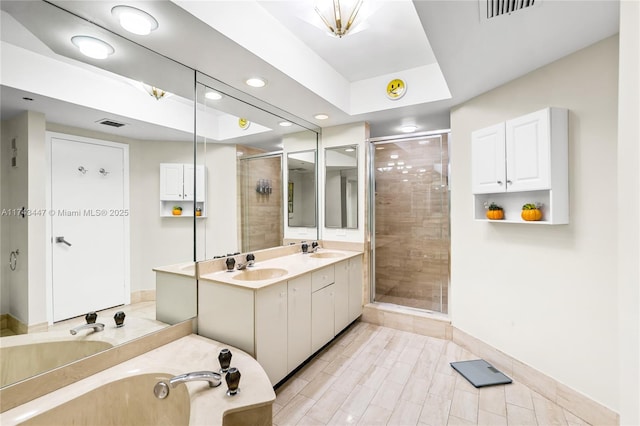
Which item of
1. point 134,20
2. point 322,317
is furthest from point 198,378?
point 134,20

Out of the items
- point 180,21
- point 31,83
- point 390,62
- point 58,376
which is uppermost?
point 390,62

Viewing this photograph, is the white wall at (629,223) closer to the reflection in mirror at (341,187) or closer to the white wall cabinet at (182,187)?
the white wall cabinet at (182,187)

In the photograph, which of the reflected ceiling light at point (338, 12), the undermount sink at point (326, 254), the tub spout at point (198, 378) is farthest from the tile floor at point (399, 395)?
the reflected ceiling light at point (338, 12)

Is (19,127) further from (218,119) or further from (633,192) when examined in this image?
(633,192)

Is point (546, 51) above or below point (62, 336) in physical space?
above

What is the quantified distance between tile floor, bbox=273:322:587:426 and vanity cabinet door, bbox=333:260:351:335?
0.27 m

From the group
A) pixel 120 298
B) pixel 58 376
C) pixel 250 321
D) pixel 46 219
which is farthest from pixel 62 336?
pixel 250 321

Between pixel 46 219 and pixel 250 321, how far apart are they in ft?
4.15

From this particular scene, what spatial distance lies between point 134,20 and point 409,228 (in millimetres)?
3652

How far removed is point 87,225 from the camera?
1660 millimetres

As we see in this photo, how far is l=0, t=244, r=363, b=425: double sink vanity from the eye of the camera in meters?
1.39

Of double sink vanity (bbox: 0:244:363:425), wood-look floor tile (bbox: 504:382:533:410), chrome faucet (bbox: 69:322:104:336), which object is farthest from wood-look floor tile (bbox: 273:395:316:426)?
wood-look floor tile (bbox: 504:382:533:410)

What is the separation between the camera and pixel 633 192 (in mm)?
530

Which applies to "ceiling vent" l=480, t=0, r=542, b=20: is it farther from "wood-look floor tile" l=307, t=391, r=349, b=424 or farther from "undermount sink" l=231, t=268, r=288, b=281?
"wood-look floor tile" l=307, t=391, r=349, b=424
